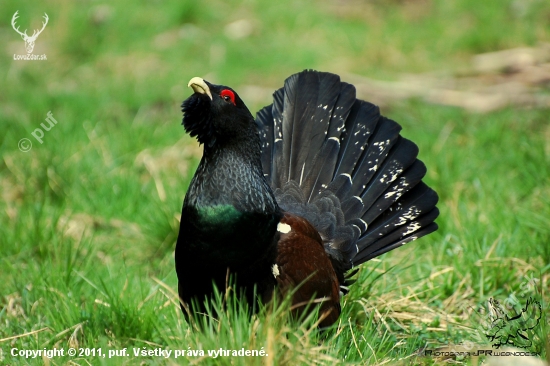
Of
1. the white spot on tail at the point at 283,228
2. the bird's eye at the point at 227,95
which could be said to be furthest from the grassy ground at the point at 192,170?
the bird's eye at the point at 227,95

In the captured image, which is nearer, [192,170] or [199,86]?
[199,86]

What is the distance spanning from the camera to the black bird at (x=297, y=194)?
322cm

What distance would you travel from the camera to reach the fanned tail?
4039 mm

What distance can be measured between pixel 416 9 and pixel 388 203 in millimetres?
6711

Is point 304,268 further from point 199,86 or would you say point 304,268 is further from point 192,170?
point 192,170

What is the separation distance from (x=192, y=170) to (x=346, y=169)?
180 centimetres

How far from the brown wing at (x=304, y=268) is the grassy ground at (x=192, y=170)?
0.48 feet

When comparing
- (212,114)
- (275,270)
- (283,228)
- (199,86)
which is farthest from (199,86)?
(275,270)

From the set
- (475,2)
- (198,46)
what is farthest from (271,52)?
(475,2)

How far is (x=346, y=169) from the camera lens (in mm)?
4109

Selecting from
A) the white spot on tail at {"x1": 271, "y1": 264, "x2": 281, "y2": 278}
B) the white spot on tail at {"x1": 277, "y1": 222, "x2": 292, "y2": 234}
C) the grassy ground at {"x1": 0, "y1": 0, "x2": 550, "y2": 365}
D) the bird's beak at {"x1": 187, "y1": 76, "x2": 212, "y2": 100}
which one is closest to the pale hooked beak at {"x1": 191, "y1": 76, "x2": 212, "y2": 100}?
the bird's beak at {"x1": 187, "y1": 76, "x2": 212, "y2": 100}

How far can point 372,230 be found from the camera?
407 cm

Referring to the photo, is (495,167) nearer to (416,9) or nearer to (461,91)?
(461,91)

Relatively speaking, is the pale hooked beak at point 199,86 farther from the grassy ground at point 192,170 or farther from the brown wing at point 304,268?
the grassy ground at point 192,170
